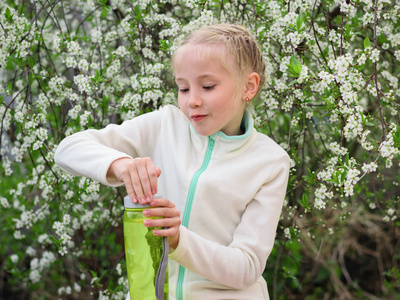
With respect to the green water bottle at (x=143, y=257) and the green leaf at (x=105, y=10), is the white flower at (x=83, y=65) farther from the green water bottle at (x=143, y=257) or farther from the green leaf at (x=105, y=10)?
the green water bottle at (x=143, y=257)

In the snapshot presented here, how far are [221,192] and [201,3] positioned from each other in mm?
867

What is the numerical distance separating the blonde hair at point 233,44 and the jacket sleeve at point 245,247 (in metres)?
0.31

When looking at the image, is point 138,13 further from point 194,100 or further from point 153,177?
point 153,177

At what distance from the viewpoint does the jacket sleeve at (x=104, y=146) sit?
1366 millimetres

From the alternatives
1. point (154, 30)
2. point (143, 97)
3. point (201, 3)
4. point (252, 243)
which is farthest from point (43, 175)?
Answer: point (252, 243)

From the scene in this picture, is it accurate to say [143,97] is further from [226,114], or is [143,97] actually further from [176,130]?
[226,114]

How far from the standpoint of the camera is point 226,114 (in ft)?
5.17

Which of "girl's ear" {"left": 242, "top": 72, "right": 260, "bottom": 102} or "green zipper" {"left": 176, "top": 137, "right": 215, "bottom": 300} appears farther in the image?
"girl's ear" {"left": 242, "top": 72, "right": 260, "bottom": 102}

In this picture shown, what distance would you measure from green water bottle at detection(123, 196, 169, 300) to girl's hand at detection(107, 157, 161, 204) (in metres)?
0.02

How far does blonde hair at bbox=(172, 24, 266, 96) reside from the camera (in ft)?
5.11

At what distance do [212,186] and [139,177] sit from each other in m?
0.35

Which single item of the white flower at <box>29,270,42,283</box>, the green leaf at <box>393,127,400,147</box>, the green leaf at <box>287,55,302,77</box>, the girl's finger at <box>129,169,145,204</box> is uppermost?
the green leaf at <box>287,55,302,77</box>

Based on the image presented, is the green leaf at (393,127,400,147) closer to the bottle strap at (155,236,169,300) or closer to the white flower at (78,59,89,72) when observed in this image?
the bottle strap at (155,236,169,300)

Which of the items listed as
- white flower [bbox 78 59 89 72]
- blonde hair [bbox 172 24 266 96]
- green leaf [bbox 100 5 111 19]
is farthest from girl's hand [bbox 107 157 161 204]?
green leaf [bbox 100 5 111 19]
